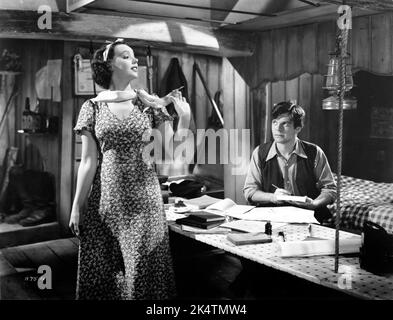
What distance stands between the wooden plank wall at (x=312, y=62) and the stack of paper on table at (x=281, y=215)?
69 cm

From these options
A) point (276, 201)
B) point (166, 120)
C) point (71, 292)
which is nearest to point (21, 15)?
point (166, 120)

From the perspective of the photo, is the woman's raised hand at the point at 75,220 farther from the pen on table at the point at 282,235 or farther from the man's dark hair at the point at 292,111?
the man's dark hair at the point at 292,111

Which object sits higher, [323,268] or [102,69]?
[102,69]

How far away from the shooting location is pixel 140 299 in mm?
2457

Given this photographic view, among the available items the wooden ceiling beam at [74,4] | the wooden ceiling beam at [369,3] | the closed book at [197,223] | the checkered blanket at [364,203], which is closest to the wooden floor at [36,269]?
the closed book at [197,223]

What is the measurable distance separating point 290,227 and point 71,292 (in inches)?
62.3

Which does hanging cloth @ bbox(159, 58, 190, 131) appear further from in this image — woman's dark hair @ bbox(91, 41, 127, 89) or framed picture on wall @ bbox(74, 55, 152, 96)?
woman's dark hair @ bbox(91, 41, 127, 89)

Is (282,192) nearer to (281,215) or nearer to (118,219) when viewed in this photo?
(281,215)

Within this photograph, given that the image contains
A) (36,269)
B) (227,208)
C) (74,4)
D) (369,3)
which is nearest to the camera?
(369,3)

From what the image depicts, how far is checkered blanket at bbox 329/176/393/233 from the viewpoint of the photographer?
3346 millimetres

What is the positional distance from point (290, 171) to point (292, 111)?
1.64 ft

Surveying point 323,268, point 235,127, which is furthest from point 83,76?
point 323,268

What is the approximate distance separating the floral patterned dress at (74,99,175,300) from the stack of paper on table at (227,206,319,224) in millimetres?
629

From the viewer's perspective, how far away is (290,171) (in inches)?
125
